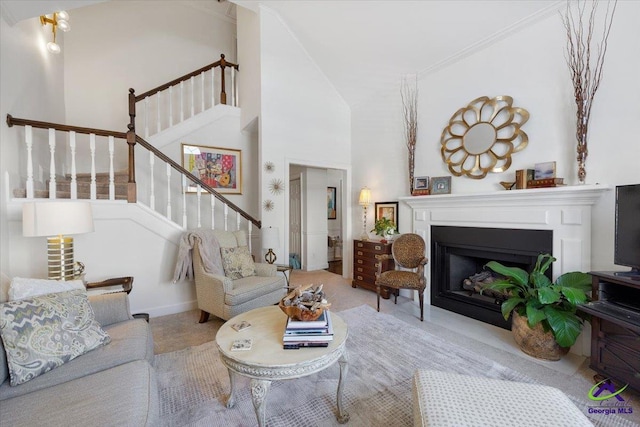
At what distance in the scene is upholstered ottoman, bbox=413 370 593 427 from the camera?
1.04 meters

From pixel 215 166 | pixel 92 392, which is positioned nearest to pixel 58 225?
pixel 92 392

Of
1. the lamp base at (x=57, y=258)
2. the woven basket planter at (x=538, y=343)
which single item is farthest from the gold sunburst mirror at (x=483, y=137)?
the lamp base at (x=57, y=258)

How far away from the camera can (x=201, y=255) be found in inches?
117

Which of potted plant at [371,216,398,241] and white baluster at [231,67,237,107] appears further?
white baluster at [231,67,237,107]

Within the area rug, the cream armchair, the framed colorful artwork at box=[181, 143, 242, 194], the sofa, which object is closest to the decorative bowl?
the area rug

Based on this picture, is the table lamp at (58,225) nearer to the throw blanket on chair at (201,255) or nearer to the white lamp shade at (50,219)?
the white lamp shade at (50,219)

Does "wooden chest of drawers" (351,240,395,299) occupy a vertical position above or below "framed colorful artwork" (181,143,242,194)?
below

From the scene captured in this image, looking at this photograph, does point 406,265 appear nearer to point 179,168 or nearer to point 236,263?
point 236,263

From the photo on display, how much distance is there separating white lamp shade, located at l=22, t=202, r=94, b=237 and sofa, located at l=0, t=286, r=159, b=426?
1.07m

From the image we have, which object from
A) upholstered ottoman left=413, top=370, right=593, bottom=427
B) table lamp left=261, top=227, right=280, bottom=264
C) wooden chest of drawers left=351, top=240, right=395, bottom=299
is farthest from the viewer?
wooden chest of drawers left=351, top=240, right=395, bottom=299

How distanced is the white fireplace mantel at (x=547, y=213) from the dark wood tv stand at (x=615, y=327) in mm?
380

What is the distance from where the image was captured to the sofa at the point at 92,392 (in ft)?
3.43

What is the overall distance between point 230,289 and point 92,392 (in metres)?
1.55

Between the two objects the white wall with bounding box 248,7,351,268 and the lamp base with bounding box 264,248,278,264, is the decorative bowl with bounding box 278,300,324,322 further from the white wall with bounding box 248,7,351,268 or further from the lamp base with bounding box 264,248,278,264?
the white wall with bounding box 248,7,351,268
